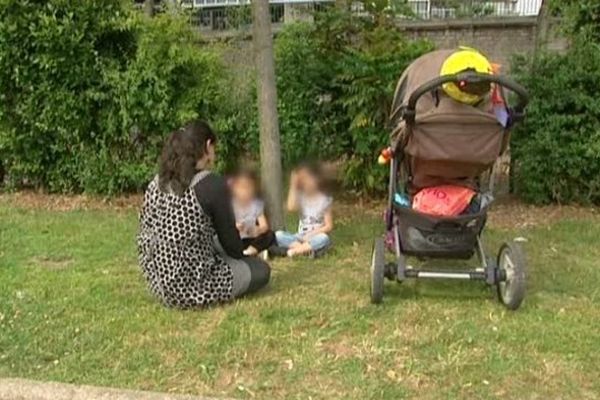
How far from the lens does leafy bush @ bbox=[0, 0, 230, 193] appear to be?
728 centimetres

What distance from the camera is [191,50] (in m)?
7.38

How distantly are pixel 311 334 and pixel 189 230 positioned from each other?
37.3 inches

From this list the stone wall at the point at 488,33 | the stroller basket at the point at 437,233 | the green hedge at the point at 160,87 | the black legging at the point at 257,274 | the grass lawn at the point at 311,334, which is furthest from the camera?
the stone wall at the point at 488,33

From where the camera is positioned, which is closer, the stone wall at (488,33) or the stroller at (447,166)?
the stroller at (447,166)

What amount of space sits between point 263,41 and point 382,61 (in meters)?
1.83

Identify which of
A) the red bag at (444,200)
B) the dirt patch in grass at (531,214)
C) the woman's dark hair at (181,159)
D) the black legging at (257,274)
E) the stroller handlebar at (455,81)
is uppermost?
the stroller handlebar at (455,81)

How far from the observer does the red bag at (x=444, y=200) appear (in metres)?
4.32

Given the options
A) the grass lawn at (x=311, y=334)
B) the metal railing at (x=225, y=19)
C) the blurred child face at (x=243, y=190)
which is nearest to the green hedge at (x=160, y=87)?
the metal railing at (x=225, y=19)

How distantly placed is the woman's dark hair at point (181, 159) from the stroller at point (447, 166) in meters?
1.25

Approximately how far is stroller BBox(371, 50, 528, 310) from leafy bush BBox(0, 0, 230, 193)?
3408 mm

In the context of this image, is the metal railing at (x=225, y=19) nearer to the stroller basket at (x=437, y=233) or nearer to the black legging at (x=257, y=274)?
the black legging at (x=257, y=274)

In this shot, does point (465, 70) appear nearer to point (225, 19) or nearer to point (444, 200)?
point (444, 200)

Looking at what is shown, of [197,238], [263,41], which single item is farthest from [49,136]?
[197,238]

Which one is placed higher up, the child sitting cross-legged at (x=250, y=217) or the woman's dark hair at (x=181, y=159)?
the woman's dark hair at (x=181, y=159)
